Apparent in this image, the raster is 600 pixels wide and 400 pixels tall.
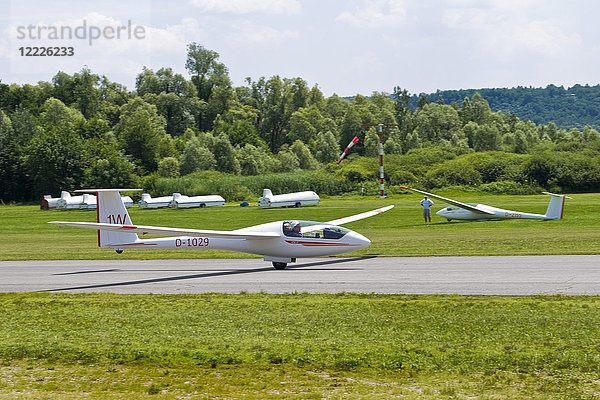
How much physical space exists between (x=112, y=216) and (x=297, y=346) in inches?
633

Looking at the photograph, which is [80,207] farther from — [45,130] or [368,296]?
[368,296]

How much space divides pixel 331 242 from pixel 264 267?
9.21 feet

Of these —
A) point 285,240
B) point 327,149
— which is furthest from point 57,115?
point 285,240

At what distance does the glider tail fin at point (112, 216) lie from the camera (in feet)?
85.0

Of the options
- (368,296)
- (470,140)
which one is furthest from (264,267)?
(470,140)

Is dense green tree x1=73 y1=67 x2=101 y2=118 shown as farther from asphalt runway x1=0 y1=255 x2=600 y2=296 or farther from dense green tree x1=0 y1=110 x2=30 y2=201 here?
asphalt runway x1=0 y1=255 x2=600 y2=296

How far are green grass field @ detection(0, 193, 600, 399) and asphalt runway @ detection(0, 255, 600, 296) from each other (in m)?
1.51

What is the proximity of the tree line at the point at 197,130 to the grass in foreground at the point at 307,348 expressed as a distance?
247ft

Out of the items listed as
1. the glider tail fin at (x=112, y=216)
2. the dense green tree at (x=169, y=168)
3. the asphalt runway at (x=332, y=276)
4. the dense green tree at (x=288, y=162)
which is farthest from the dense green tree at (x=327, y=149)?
the glider tail fin at (x=112, y=216)

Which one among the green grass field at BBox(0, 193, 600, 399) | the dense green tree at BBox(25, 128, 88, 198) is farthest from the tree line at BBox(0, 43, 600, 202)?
the green grass field at BBox(0, 193, 600, 399)

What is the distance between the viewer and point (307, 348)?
458 inches

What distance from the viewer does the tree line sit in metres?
102

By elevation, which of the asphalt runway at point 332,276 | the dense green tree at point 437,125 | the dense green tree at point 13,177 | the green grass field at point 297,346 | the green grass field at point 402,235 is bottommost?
the green grass field at point 402,235

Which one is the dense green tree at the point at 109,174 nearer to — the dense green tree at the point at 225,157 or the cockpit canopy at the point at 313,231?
the dense green tree at the point at 225,157
